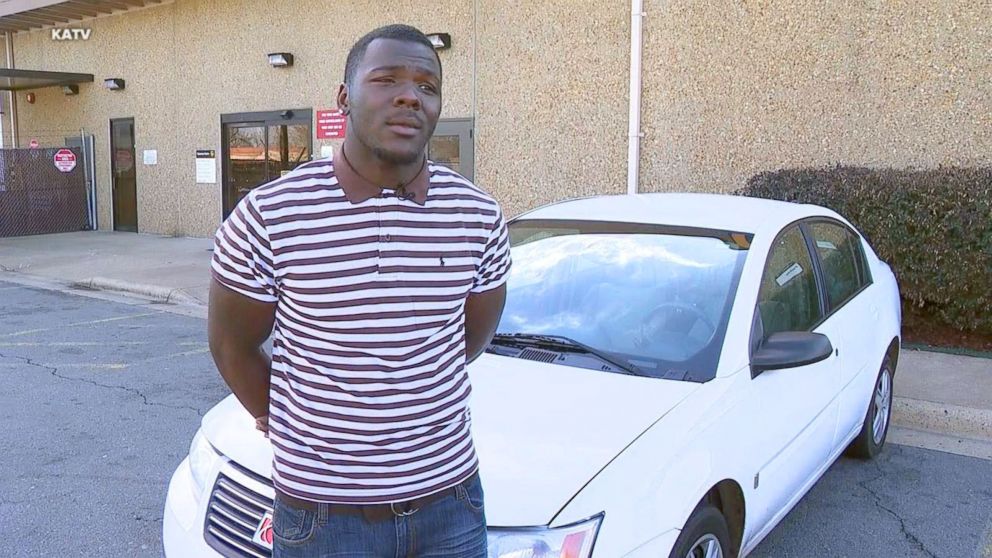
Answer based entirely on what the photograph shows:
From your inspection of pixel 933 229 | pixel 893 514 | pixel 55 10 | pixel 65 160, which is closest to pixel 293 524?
pixel 893 514

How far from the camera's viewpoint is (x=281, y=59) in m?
14.0

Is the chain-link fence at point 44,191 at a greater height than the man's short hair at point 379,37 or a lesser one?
lesser

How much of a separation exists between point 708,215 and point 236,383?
2636 millimetres

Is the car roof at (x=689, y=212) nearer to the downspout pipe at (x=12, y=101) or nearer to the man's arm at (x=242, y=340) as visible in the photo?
the man's arm at (x=242, y=340)

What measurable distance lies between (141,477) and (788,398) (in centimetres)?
327

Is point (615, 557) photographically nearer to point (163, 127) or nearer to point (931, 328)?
point (931, 328)

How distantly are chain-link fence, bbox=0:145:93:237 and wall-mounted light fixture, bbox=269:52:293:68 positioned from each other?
6.34m

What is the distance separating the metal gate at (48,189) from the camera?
16.8 metres

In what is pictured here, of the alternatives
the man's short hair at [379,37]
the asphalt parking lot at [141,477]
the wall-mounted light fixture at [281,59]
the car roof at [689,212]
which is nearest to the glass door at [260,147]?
the wall-mounted light fixture at [281,59]

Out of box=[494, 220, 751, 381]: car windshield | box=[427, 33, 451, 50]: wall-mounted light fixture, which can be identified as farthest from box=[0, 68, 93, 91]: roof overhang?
box=[494, 220, 751, 381]: car windshield

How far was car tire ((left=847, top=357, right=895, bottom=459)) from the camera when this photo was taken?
460cm

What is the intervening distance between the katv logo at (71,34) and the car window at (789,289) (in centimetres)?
1769

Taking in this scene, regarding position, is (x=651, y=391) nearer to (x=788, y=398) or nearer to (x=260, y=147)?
(x=788, y=398)

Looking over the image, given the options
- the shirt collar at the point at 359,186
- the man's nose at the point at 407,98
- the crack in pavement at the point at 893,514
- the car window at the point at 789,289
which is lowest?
the crack in pavement at the point at 893,514
